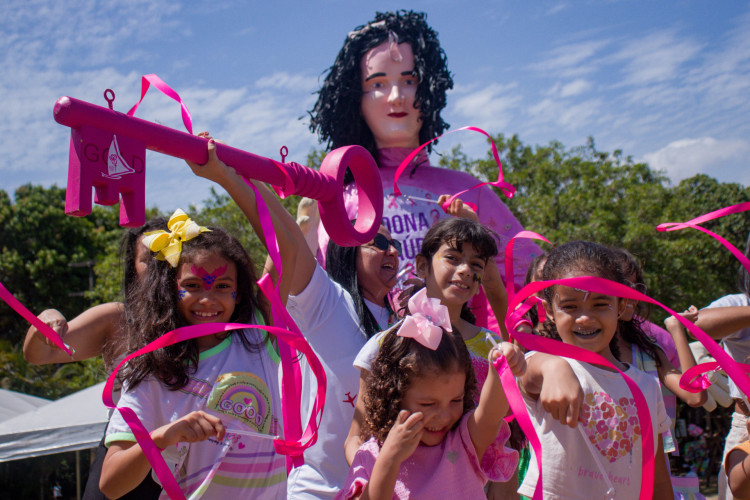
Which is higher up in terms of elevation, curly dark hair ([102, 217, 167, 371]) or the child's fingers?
curly dark hair ([102, 217, 167, 371])

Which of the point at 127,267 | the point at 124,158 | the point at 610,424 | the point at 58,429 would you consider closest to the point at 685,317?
the point at 610,424

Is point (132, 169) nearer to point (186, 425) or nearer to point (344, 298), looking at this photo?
point (186, 425)

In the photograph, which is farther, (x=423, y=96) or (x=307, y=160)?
(x=307, y=160)

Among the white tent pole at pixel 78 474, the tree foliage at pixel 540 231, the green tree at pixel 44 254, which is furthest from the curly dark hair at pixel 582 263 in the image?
the green tree at pixel 44 254

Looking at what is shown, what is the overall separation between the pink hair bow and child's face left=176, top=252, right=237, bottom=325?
1.90 feet

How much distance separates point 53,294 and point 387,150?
703 inches

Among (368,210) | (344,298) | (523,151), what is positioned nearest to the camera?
(368,210)

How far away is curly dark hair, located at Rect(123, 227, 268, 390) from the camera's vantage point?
73.2 inches

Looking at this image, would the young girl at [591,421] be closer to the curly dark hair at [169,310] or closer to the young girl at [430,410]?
the young girl at [430,410]

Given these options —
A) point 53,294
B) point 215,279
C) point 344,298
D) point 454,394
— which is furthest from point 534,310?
point 53,294

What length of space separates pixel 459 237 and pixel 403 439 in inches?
39.1

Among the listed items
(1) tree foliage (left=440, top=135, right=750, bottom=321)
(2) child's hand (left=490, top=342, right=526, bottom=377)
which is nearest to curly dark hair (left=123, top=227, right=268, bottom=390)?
(2) child's hand (left=490, top=342, right=526, bottom=377)

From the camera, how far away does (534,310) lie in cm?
292

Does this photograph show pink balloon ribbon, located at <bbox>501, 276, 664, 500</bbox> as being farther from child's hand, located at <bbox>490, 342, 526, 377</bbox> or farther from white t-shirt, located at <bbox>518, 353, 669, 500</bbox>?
white t-shirt, located at <bbox>518, 353, 669, 500</bbox>
